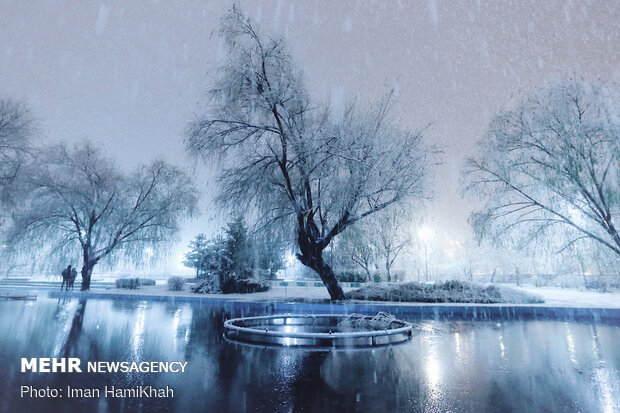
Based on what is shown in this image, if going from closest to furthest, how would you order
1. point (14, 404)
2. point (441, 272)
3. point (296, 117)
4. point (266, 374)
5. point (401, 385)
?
point (14, 404)
point (401, 385)
point (266, 374)
point (296, 117)
point (441, 272)

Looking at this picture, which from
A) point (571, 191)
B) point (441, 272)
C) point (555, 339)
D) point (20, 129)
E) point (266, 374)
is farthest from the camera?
point (441, 272)

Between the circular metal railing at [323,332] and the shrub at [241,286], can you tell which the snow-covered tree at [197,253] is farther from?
the circular metal railing at [323,332]

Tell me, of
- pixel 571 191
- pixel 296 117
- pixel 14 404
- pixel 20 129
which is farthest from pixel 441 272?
pixel 14 404

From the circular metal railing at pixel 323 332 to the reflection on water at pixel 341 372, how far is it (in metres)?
0.35

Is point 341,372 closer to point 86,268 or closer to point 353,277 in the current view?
point 86,268

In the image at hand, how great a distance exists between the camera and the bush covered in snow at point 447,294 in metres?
15.0

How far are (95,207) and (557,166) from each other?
24902 mm

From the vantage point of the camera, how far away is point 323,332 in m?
9.26

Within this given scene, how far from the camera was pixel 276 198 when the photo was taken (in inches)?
611

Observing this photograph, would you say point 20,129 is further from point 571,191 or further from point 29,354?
point 571,191

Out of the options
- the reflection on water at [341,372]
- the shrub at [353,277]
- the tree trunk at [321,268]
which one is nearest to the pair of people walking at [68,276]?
the reflection on water at [341,372]

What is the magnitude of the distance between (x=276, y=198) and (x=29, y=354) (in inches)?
407

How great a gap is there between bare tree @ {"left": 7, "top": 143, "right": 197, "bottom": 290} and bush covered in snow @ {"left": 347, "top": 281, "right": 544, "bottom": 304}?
14309mm

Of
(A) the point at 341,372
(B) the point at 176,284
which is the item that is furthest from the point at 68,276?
(A) the point at 341,372
